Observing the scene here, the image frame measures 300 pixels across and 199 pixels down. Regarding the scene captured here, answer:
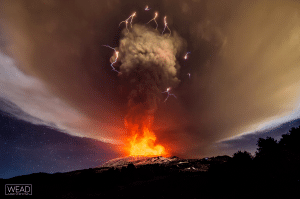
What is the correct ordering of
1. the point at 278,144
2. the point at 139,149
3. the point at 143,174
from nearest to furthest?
1. the point at 278,144
2. the point at 143,174
3. the point at 139,149

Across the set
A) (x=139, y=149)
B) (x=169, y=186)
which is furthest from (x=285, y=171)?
(x=139, y=149)

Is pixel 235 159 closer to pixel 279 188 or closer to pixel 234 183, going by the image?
pixel 234 183

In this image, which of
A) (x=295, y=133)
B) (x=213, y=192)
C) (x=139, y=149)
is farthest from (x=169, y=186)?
(x=139, y=149)

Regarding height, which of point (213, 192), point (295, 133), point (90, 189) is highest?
point (295, 133)

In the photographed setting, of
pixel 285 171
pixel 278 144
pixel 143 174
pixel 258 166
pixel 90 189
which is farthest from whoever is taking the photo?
pixel 143 174

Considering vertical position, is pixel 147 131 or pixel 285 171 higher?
pixel 147 131

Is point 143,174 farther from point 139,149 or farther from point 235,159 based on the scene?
point 139,149

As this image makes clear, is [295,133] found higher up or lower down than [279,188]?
higher up

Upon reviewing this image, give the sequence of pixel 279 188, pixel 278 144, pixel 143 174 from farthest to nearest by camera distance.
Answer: pixel 143 174 → pixel 278 144 → pixel 279 188

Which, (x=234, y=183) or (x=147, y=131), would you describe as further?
(x=147, y=131)
